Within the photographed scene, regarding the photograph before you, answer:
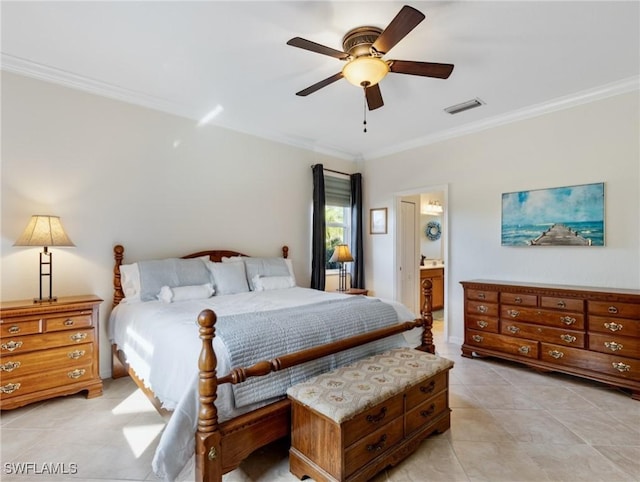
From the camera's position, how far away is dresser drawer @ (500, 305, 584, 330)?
9.64ft

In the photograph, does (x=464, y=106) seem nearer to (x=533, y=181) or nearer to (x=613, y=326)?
(x=533, y=181)

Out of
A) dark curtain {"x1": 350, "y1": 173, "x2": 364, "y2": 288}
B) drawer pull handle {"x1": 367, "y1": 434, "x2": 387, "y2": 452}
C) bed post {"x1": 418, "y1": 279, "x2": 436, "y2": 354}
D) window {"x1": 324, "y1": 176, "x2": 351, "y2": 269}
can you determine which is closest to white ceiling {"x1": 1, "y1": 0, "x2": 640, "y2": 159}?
window {"x1": 324, "y1": 176, "x2": 351, "y2": 269}

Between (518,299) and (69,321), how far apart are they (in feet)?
13.4

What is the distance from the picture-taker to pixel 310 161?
15.9 feet

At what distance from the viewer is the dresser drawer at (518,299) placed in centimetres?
319

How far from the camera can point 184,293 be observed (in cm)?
298

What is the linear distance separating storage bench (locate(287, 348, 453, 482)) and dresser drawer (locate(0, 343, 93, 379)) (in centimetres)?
199

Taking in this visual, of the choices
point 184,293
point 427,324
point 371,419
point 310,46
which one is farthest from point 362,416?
point 310,46

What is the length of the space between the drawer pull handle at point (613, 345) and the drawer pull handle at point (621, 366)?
119 mm

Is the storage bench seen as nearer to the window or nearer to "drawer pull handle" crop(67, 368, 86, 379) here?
"drawer pull handle" crop(67, 368, 86, 379)

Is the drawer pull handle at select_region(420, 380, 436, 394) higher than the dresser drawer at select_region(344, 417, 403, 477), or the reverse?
the drawer pull handle at select_region(420, 380, 436, 394)

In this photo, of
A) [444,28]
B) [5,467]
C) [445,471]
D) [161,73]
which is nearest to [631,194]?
[444,28]

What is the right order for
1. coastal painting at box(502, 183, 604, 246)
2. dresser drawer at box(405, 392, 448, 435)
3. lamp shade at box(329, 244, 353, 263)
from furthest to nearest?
1. lamp shade at box(329, 244, 353, 263)
2. coastal painting at box(502, 183, 604, 246)
3. dresser drawer at box(405, 392, 448, 435)

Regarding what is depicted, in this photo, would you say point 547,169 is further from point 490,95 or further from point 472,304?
point 472,304
